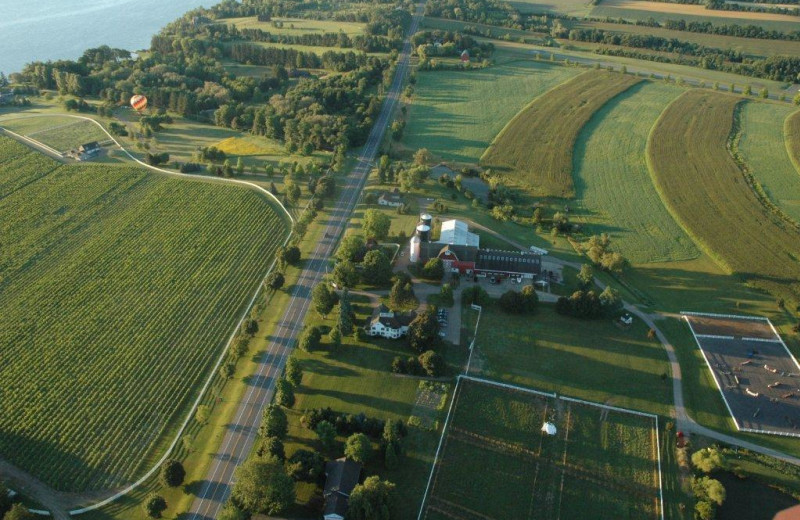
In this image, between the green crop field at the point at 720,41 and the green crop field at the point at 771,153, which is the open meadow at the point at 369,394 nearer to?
the green crop field at the point at 771,153

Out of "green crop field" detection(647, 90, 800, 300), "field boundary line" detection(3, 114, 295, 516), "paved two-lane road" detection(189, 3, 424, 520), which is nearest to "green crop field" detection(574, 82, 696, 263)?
"green crop field" detection(647, 90, 800, 300)

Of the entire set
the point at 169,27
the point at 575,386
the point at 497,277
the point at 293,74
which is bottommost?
the point at 575,386

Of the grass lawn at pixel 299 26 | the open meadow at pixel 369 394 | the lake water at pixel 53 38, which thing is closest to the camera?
the open meadow at pixel 369 394

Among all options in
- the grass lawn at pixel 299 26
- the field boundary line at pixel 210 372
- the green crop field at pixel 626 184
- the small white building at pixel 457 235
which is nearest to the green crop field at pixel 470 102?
the green crop field at pixel 626 184

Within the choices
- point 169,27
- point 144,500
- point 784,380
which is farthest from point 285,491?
point 169,27

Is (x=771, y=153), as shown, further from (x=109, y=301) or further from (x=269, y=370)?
(x=109, y=301)

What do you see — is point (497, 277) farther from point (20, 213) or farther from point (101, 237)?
point (20, 213)
